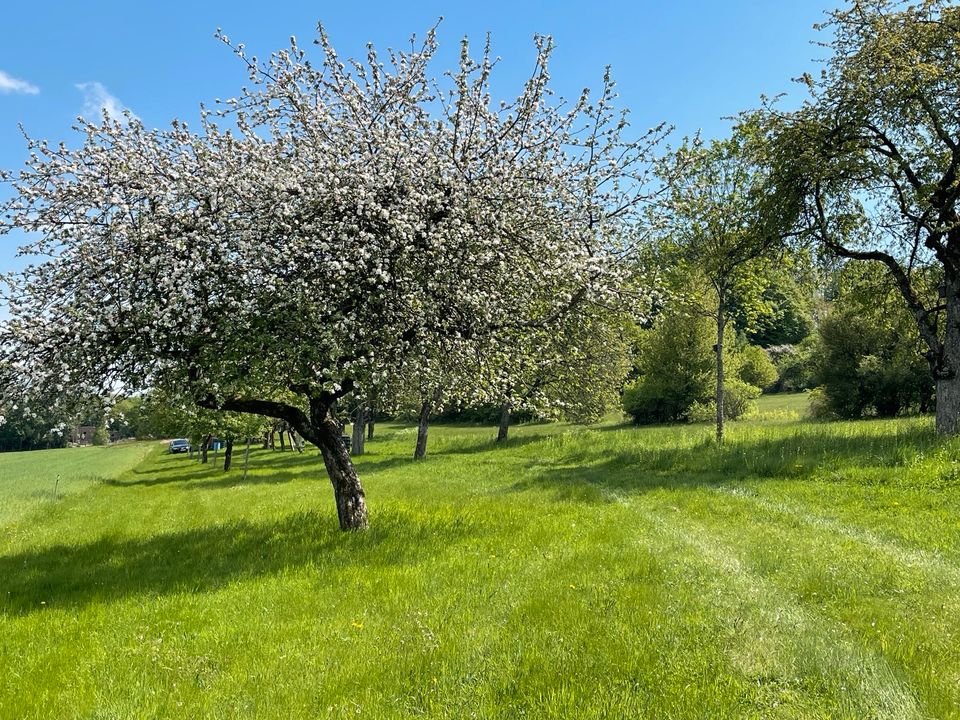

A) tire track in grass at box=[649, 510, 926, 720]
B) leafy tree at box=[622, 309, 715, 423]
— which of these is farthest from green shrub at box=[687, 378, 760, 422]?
tire track in grass at box=[649, 510, 926, 720]

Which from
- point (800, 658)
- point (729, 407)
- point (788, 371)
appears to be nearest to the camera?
point (800, 658)

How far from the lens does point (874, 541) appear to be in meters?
10.3

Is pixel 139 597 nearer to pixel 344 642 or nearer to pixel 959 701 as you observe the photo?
pixel 344 642

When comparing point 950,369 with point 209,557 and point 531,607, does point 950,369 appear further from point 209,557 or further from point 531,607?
point 209,557

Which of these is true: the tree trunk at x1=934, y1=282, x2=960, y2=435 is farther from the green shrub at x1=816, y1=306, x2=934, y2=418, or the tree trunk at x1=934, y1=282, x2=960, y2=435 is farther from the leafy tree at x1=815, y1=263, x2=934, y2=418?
the green shrub at x1=816, y1=306, x2=934, y2=418

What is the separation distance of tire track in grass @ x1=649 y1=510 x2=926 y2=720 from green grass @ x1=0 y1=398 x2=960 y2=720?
0.03m

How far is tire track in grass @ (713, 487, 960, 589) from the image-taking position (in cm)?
838

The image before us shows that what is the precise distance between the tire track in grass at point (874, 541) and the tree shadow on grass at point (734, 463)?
2.58 meters

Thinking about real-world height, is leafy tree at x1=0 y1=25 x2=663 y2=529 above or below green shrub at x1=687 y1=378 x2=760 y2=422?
above

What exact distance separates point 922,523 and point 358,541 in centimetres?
1045

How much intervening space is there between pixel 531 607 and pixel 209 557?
7309 mm

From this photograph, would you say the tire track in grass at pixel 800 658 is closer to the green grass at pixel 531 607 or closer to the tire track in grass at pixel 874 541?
the green grass at pixel 531 607

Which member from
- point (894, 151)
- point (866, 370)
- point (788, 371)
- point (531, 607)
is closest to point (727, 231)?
point (894, 151)

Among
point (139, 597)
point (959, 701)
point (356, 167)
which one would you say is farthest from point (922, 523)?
point (139, 597)
